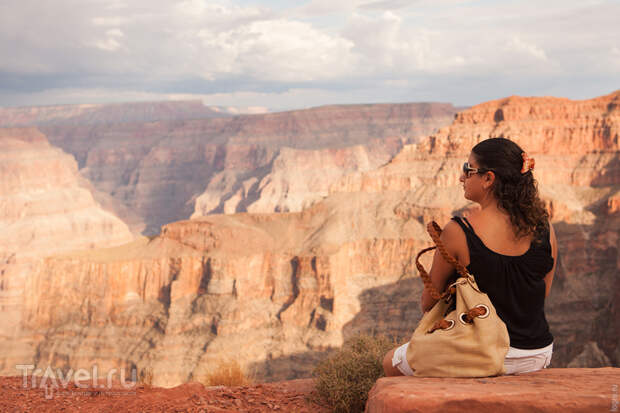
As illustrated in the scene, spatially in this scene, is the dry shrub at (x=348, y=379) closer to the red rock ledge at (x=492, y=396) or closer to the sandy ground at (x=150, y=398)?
the sandy ground at (x=150, y=398)

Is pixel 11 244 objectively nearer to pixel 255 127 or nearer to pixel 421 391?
pixel 255 127

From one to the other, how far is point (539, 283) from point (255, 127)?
152 m

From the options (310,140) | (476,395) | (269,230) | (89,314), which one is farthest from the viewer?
(310,140)

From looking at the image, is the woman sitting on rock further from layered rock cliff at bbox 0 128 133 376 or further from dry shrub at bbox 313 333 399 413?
layered rock cliff at bbox 0 128 133 376

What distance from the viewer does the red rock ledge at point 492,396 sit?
391 centimetres

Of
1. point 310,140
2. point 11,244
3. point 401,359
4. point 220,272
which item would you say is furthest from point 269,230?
point 310,140

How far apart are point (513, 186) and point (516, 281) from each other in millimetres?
801

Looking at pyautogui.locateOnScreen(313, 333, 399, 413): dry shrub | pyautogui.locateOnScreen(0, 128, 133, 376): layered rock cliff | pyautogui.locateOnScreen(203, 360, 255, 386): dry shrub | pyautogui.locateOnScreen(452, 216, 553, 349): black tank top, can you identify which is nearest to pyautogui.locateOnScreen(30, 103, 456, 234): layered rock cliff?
pyautogui.locateOnScreen(0, 128, 133, 376): layered rock cliff

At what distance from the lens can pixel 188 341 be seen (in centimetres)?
4088

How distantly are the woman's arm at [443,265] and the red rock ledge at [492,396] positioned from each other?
0.68m

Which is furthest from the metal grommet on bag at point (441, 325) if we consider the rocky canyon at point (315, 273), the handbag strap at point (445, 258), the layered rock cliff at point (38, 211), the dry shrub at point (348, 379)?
the layered rock cliff at point (38, 211)

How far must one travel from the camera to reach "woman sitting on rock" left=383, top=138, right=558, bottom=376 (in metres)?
4.34

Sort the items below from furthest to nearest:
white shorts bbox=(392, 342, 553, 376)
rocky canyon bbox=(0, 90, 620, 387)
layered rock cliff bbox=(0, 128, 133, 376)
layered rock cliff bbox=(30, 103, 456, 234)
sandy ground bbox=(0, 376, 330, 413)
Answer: layered rock cliff bbox=(30, 103, 456, 234) → layered rock cliff bbox=(0, 128, 133, 376) → rocky canyon bbox=(0, 90, 620, 387) → sandy ground bbox=(0, 376, 330, 413) → white shorts bbox=(392, 342, 553, 376)

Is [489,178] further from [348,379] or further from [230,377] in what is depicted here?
[230,377]
